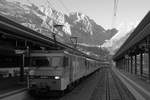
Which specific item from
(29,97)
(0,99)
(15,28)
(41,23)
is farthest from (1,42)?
(41,23)

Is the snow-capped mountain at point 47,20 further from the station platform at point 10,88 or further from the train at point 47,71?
the train at point 47,71

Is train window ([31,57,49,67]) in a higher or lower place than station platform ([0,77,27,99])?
higher

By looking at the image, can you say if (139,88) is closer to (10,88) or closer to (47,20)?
(10,88)

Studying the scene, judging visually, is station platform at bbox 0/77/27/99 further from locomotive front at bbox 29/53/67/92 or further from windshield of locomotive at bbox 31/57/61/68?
windshield of locomotive at bbox 31/57/61/68

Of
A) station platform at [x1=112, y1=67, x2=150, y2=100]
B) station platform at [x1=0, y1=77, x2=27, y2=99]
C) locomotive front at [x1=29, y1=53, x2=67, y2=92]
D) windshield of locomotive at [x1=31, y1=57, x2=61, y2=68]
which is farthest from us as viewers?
station platform at [x1=112, y1=67, x2=150, y2=100]

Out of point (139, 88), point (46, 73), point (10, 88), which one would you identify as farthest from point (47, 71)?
point (139, 88)

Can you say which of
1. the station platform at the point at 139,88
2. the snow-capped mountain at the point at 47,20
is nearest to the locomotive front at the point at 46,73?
the station platform at the point at 139,88

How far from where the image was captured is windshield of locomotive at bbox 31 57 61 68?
16406 mm

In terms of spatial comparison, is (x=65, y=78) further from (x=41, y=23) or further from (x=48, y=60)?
(x=41, y=23)

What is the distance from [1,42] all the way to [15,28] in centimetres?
673

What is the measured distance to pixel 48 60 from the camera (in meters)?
16.5

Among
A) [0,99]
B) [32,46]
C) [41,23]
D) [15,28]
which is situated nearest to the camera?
[0,99]

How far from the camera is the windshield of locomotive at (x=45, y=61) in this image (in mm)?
16406

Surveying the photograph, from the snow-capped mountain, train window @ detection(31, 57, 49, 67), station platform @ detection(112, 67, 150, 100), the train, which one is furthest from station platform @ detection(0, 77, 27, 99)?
the snow-capped mountain
